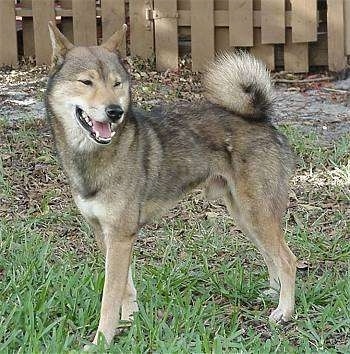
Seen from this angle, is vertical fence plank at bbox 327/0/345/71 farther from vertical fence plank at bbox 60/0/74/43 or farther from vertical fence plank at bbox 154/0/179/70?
vertical fence plank at bbox 60/0/74/43

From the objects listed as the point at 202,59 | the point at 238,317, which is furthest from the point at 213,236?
the point at 202,59

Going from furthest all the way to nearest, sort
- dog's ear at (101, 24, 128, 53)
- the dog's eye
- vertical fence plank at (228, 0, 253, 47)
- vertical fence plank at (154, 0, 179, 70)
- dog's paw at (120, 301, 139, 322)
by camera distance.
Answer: vertical fence plank at (154, 0, 179, 70), vertical fence plank at (228, 0, 253, 47), dog's paw at (120, 301, 139, 322), dog's ear at (101, 24, 128, 53), the dog's eye

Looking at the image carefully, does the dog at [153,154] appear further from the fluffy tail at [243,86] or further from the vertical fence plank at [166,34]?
the vertical fence plank at [166,34]

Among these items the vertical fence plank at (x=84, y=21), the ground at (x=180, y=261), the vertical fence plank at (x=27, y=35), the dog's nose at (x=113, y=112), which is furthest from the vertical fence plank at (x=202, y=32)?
the dog's nose at (x=113, y=112)

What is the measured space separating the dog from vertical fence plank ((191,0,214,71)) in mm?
3976

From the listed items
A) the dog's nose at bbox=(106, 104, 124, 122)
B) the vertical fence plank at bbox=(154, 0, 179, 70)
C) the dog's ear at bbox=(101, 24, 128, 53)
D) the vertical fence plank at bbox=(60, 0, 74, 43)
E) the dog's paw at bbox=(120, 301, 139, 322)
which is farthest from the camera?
the vertical fence plank at bbox=(60, 0, 74, 43)

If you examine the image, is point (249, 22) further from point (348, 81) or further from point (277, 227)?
point (277, 227)

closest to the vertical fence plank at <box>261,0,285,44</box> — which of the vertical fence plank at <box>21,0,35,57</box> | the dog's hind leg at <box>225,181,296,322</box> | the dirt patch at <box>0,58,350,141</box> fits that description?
the dirt patch at <box>0,58,350,141</box>

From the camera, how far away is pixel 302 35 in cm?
972

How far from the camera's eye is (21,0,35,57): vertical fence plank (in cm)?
1009

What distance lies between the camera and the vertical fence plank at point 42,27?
9.85 m

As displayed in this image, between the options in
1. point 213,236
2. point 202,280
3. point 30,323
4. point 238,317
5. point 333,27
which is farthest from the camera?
point 333,27

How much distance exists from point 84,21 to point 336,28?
7.98 ft

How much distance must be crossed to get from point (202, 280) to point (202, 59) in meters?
4.30
